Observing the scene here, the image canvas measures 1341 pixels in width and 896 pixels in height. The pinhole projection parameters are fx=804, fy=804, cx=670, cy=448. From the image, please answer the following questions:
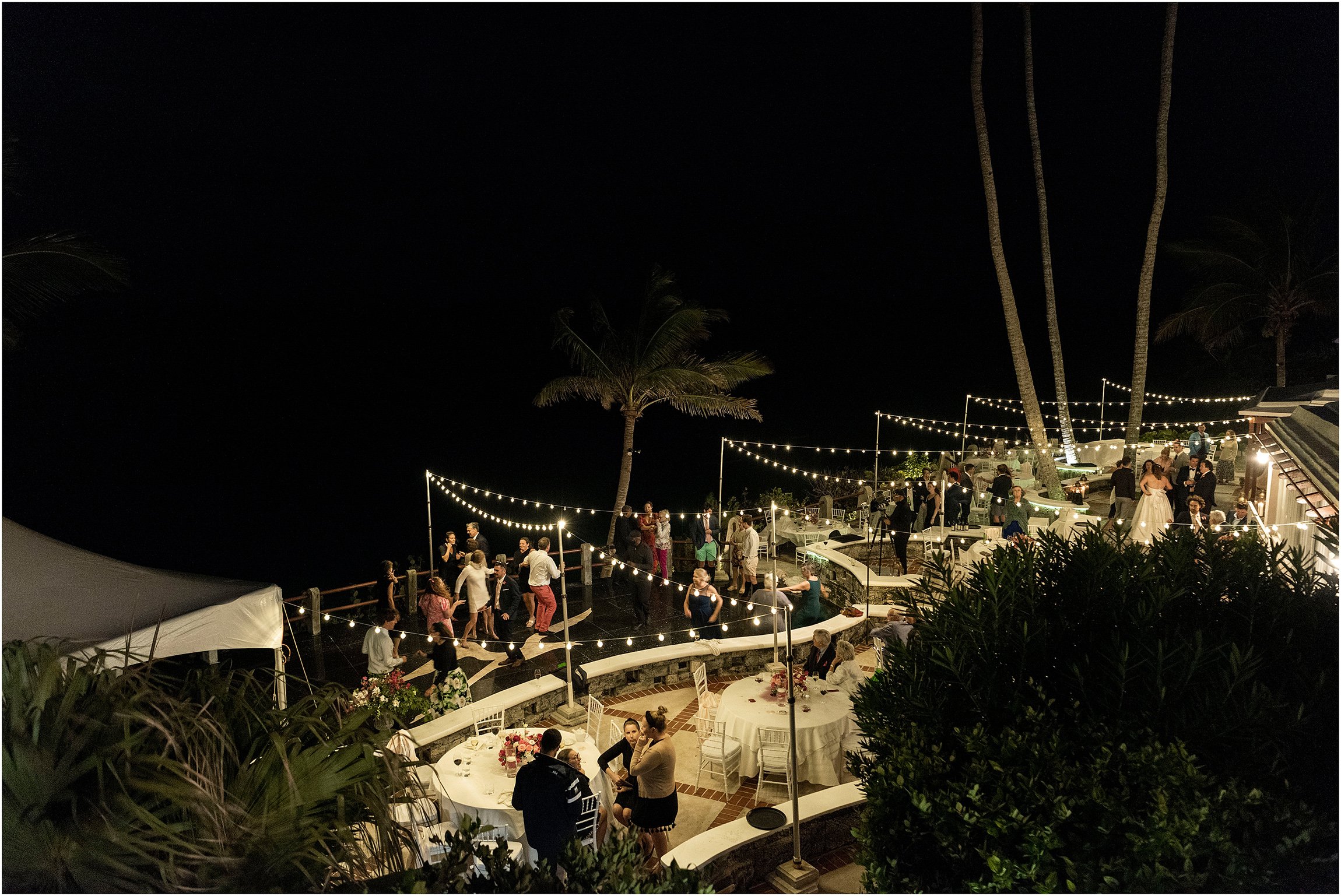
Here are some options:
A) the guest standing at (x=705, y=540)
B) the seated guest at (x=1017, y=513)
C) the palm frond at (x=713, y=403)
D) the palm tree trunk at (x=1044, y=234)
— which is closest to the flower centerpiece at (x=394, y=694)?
the guest standing at (x=705, y=540)

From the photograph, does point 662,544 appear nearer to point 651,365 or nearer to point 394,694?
point 394,694

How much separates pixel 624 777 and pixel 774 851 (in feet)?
3.65

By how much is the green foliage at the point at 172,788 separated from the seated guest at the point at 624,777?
2961mm

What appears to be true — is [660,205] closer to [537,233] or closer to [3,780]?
[537,233]

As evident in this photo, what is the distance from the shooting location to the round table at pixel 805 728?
652cm

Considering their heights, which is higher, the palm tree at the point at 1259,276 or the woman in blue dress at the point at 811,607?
the palm tree at the point at 1259,276

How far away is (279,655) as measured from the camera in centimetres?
611

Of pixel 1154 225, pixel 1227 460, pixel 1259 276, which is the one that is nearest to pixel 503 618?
pixel 1227 460

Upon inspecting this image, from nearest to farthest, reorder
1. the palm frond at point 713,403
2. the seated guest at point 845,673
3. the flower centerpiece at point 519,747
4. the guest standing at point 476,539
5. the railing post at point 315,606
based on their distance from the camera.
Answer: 1. the flower centerpiece at point 519,747
2. the seated guest at point 845,673
3. the railing post at point 315,606
4. the guest standing at point 476,539
5. the palm frond at point 713,403

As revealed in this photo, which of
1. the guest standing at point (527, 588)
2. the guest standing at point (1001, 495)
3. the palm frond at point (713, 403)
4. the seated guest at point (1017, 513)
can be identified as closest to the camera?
the guest standing at point (527, 588)

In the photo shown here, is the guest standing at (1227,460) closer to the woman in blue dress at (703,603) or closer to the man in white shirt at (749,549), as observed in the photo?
the man in white shirt at (749,549)

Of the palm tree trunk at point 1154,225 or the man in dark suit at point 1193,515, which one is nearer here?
the man in dark suit at point 1193,515

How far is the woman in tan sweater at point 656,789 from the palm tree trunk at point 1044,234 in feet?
40.7

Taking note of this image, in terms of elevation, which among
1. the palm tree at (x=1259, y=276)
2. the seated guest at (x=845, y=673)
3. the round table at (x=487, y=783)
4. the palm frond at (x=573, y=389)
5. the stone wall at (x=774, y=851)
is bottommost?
the stone wall at (x=774, y=851)
